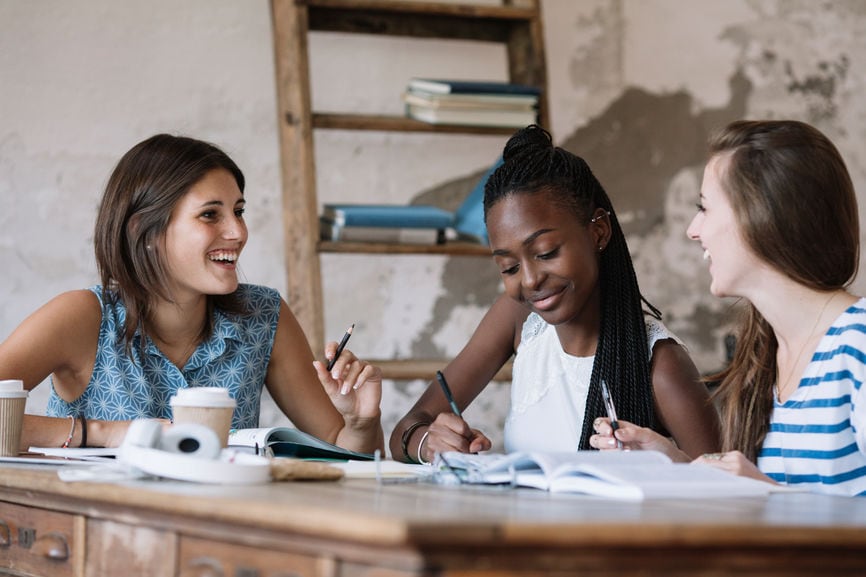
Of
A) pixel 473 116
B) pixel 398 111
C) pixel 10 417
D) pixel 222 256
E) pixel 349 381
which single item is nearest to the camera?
pixel 10 417

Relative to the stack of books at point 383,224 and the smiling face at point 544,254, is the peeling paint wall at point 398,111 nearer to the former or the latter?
the stack of books at point 383,224

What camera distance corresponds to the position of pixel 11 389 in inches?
75.6

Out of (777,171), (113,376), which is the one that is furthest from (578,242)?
(113,376)

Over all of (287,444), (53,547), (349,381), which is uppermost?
(349,381)

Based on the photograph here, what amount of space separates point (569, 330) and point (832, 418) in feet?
2.27

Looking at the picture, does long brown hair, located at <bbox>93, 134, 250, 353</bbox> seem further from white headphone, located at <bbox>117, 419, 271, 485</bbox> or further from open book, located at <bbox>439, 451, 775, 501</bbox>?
open book, located at <bbox>439, 451, 775, 501</bbox>

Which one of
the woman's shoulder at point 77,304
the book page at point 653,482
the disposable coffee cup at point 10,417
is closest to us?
the book page at point 653,482

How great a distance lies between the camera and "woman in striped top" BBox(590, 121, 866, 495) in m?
1.70

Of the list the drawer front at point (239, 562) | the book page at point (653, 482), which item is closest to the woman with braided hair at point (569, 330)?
the book page at point (653, 482)

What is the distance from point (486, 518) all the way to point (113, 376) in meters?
1.58

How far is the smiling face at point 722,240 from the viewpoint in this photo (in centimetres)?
183

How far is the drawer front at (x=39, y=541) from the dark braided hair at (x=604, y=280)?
1.00 m

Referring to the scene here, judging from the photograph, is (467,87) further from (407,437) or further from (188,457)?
(188,457)

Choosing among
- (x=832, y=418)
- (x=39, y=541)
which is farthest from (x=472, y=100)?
(x=39, y=541)
